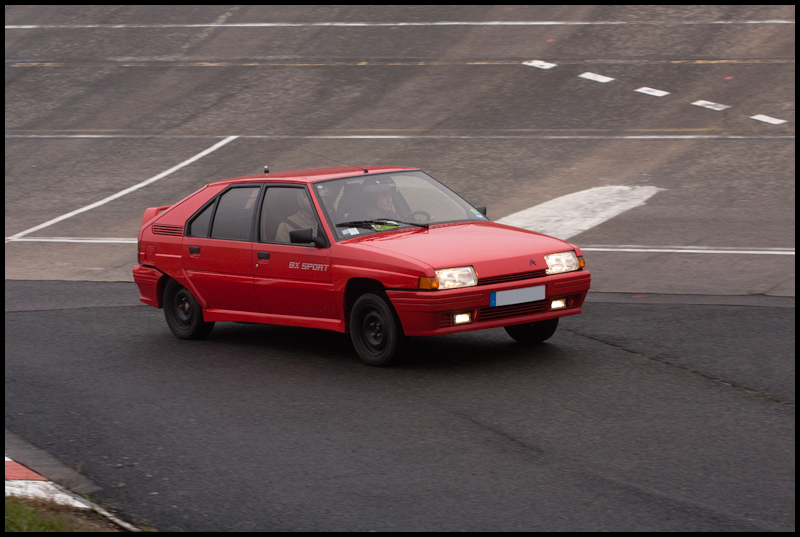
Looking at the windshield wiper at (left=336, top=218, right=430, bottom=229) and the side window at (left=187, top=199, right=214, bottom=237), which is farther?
the side window at (left=187, top=199, right=214, bottom=237)

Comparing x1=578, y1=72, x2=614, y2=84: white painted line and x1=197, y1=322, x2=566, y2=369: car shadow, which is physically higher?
x1=578, y1=72, x2=614, y2=84: white painted line

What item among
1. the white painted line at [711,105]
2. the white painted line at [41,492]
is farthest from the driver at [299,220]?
the white painted line at [711,105]

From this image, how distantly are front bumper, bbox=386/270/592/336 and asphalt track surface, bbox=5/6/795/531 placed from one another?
0.37 meters

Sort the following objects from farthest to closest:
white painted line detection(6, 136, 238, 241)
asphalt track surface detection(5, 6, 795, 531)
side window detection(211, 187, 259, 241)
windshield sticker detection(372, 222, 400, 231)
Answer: white painted line detection(6, 136, 238, 241), side window detection(211, 187, 259, 241), windshield sticker detection(372, 222, 400, 231), asphalt track surface detection(5, 6, 795, 531)

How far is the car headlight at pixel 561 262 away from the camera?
25.7 feet

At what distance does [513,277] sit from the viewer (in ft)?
25.0

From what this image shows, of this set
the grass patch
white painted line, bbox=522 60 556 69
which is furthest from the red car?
white painted line, bbox=522 60 556 69

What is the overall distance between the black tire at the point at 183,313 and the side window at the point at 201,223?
52 centimetres

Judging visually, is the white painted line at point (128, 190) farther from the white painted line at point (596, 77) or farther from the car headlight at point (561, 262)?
the car headlight at point (561, 262)

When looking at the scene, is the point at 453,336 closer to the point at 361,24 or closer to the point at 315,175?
the point at 315,175

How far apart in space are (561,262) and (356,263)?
5.03 ft

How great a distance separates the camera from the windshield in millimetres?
8266

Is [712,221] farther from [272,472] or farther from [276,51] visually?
[276,51]

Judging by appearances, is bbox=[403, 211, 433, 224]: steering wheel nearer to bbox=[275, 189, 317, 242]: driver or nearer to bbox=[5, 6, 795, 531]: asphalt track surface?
bbox=[275, 189, 317, 242]: driver
